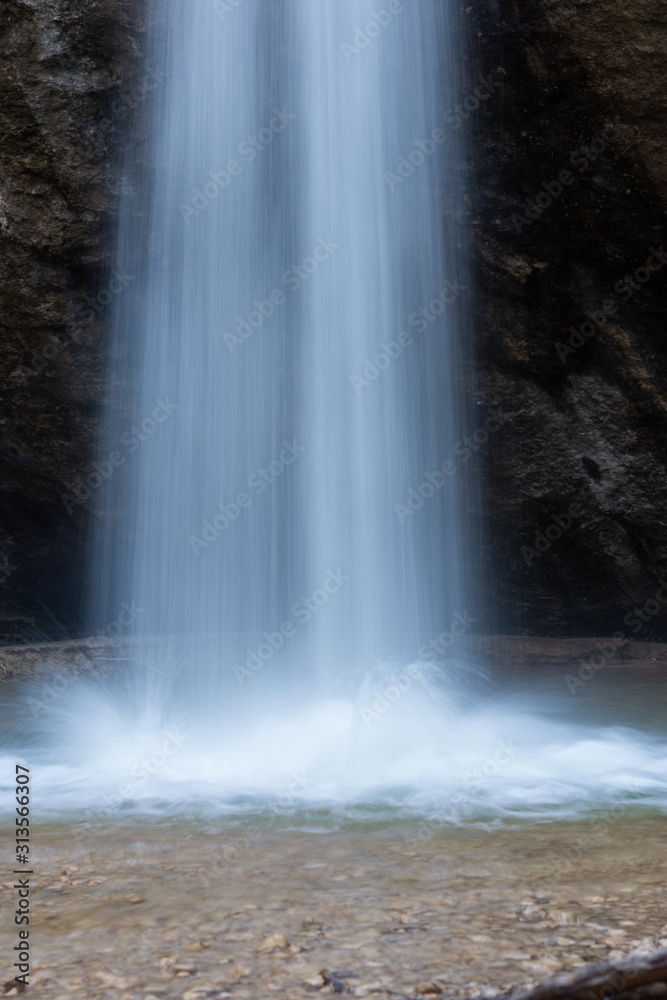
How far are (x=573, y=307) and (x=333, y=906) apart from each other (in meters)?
5.56

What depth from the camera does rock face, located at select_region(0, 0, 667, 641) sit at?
5.87 metres

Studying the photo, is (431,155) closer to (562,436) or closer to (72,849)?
(562,436)

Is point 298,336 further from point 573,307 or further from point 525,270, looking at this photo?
point 573,307

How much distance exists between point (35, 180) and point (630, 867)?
6453 millimetres

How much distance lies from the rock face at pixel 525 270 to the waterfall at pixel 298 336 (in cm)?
32

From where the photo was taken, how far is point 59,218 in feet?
22.2

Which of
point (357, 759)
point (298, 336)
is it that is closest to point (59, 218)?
point (298, 336)

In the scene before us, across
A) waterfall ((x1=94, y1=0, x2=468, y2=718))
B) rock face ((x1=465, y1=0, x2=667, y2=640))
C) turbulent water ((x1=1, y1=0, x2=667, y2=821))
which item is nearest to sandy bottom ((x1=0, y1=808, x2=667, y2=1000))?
turbulent water ((x1=1, y1=0, x2=667, y2=821))

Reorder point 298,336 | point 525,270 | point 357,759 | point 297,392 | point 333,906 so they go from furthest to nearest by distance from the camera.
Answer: point 297,392 → point 298,336 → point 525,270 → point 357,759 → point 333,906

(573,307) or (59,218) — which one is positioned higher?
(59,218)

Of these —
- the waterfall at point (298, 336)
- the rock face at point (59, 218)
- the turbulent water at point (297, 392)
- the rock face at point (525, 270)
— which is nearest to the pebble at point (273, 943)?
the turbulent water at point (297, 392)

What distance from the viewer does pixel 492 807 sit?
145 inches

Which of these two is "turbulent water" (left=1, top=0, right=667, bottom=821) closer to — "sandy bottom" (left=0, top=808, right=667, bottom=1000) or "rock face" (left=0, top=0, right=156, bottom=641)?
"rock face" (left=0, top=0, right=156, bottom=641)

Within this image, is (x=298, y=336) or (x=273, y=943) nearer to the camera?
(x=273, y=943)
